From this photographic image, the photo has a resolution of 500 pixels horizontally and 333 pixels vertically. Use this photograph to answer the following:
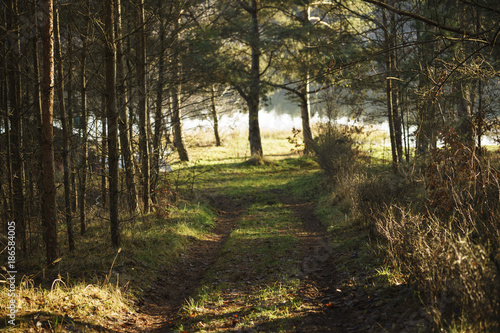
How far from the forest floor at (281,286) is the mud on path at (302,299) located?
12 millimetres

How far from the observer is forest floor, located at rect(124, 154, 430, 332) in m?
4.50

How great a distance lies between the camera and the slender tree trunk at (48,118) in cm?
517

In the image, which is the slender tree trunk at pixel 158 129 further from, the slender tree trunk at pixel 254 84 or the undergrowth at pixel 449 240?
the slender tree trunk at pixel 254 84

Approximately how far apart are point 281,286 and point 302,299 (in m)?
0.52

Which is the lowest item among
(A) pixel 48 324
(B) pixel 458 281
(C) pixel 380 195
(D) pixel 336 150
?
(A) pixel 48 324

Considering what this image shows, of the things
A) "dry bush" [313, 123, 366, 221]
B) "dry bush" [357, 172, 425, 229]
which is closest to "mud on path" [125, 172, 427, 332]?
"dry bush" [357, 172, 425, 229]

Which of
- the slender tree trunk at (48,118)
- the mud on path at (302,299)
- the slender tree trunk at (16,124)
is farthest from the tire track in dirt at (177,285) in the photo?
the slender tree trunk at (16,124)

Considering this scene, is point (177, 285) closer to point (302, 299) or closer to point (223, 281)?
point (223, 281)

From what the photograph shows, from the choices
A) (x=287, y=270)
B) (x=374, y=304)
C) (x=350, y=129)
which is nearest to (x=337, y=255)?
(x=287, y=270)

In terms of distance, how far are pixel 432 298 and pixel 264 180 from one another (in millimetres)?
12679

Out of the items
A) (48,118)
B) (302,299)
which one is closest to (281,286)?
(302,299)

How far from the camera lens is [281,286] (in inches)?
225

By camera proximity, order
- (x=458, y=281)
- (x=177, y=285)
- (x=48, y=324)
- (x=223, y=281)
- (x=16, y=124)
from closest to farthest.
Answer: (x=458, y=281) < (x=48, y=324) < (x=16, y=124) < (x=223, y=281) < (x=177, y=285)

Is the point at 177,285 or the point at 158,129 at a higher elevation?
the point at 158,129
